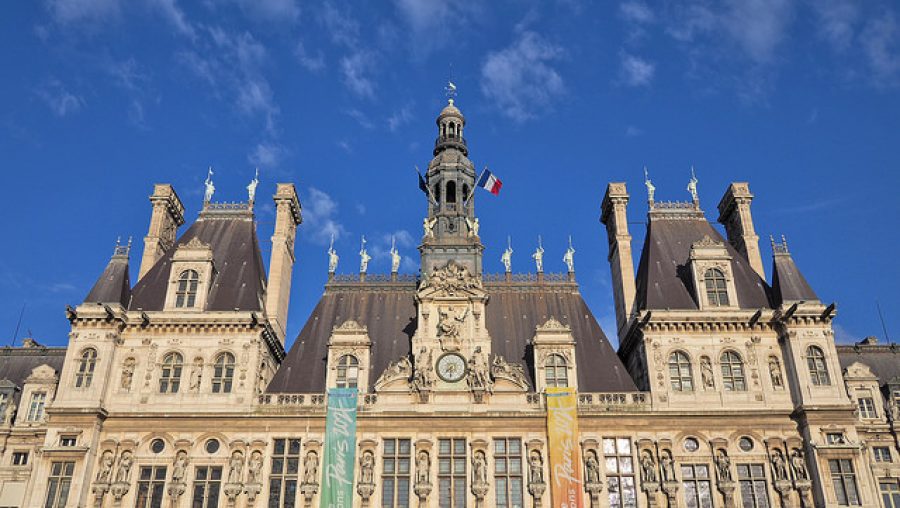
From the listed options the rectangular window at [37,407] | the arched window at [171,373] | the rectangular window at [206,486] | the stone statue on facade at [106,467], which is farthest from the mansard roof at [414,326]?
the rectangular window at [37,407]

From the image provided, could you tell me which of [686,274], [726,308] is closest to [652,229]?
[686,274]

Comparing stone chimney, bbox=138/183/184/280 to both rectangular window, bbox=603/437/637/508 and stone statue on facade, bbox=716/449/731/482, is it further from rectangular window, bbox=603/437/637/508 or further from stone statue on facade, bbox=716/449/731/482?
stone statue on facade, bbox=716/449/731/482

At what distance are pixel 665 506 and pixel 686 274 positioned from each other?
54.9 feet

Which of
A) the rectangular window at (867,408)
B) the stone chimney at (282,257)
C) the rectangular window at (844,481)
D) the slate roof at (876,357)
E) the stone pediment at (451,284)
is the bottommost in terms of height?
the rectangular window at (844,481)

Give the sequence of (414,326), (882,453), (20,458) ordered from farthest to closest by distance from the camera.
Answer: (414,326)
(20,458)
(882,453)

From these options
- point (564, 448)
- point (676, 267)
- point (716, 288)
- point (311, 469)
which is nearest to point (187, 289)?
point (311, 469)

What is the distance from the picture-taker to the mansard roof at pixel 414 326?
50812 millimetres

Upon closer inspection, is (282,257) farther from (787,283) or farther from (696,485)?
(787,283)

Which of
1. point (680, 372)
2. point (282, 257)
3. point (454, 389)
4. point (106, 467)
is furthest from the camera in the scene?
point (282, 257)

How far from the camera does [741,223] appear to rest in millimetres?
59500

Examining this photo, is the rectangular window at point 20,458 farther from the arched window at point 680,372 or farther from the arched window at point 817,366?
the arched window at point 817,366

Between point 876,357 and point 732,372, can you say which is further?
point 876,357

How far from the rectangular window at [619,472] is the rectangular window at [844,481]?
450 inches

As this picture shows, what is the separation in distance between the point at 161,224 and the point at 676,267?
3877 centimetres
